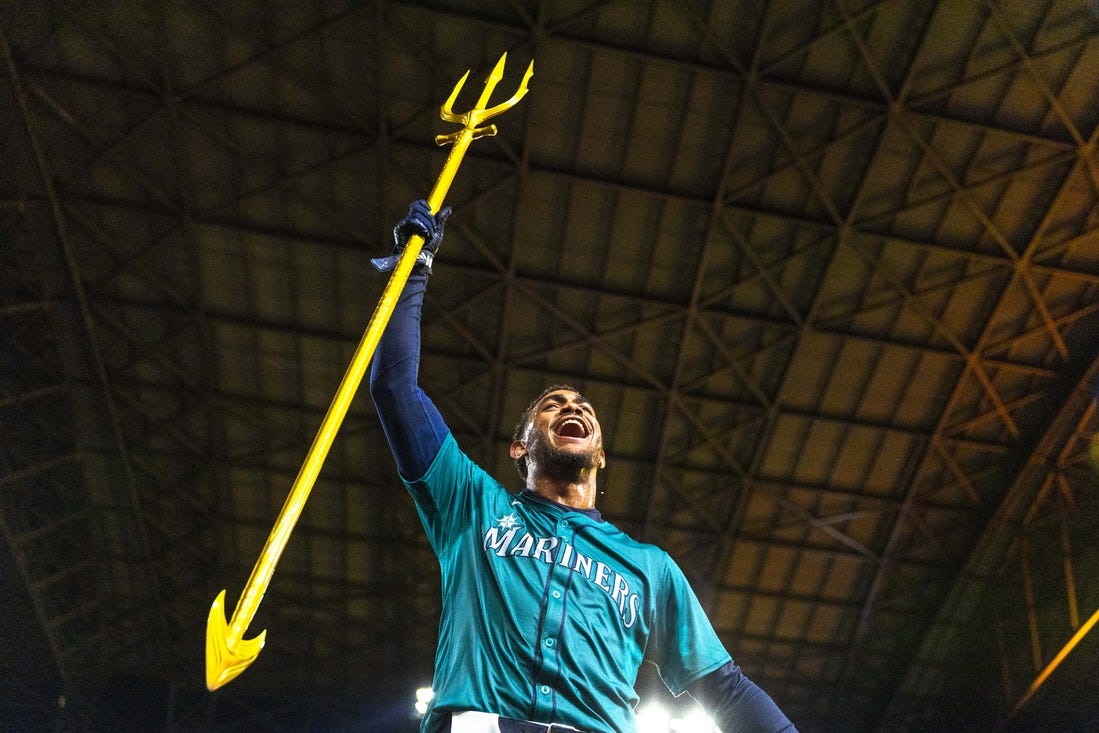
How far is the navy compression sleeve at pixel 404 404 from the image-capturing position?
2.33 m

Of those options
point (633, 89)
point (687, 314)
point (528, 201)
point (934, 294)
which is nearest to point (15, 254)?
point (528, 201)

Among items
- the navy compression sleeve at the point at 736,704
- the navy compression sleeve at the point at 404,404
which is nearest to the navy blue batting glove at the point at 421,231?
the navy compression sleeve at the point at 404,404

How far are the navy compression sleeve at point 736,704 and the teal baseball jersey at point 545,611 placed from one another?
0.14ft

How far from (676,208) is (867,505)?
22.9 ft

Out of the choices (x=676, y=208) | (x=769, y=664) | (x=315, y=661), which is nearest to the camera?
(x=676, y=208)

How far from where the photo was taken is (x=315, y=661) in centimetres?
1886

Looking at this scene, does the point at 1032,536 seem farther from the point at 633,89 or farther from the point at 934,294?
the point at 633,89

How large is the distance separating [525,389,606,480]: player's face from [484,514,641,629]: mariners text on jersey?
355mm

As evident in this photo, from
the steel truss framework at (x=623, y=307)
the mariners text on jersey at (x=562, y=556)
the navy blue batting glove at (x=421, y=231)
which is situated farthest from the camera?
the steel truss framework at (x=623, y=307)

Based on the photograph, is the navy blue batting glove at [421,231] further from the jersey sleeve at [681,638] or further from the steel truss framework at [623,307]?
the steel truss framework at [623,307]

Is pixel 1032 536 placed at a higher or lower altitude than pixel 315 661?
higher

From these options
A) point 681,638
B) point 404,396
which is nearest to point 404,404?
point 404,396

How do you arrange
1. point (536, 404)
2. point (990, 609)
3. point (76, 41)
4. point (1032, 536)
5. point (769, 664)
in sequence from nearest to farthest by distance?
point (536, 404) < point (76, 41) < point (1032, 536) < point (990, 609) < point (769, 664)

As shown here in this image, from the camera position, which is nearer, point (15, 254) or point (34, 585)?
point (15, 254)
